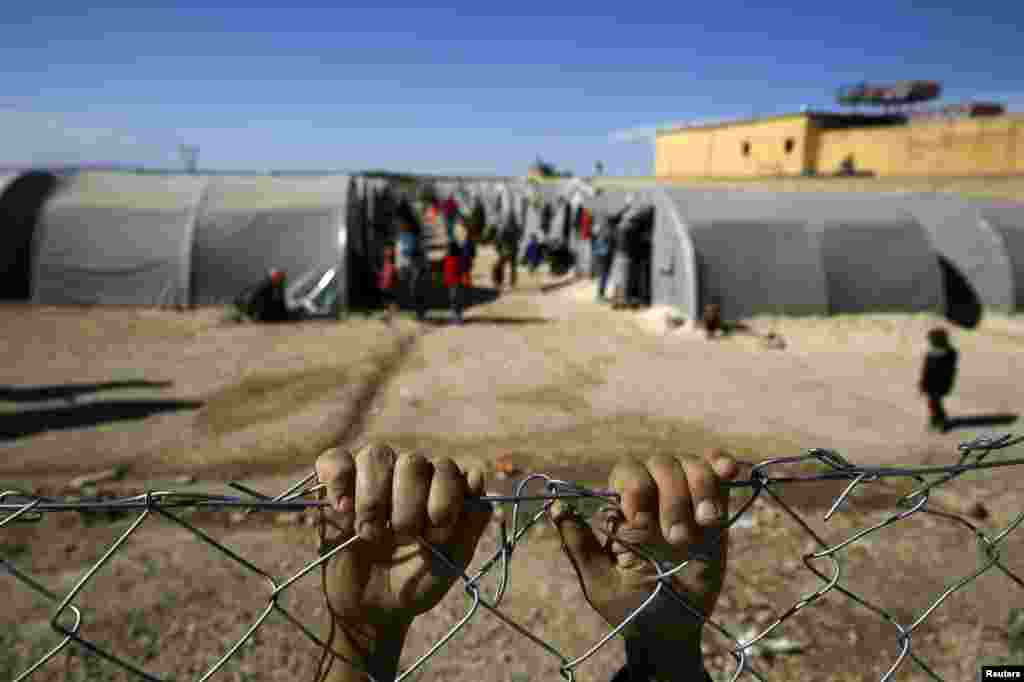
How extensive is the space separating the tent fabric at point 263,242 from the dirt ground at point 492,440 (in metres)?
1.16

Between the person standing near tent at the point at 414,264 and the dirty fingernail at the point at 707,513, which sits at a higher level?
the dirty fingernail at the point at 707,513

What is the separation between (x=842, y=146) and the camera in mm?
30000

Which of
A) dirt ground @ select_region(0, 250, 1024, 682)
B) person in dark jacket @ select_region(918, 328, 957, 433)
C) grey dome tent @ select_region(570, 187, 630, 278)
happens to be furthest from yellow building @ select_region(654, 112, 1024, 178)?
person in dark jacket @ select_region(918, 328, 957, 433)

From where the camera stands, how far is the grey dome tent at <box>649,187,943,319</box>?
1309 centimetres

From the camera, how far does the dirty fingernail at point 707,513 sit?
1374 mm

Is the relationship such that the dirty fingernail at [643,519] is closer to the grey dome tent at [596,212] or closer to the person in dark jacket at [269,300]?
the person in dark jacket at [269,300]

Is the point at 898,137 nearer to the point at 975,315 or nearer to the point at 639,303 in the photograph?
the point at 975,315

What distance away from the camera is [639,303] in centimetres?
1523

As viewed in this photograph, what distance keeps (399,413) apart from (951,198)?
1349 cm

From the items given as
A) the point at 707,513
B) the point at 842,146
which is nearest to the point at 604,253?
the point at 707,513

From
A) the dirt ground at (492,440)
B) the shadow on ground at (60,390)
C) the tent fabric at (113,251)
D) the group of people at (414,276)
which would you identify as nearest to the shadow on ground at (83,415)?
the dirt ground at (492,440)

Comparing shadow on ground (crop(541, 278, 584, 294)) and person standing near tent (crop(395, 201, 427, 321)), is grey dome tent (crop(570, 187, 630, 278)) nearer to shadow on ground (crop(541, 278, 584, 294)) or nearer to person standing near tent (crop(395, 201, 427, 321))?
shadow on ground (crop(541, 278, 584, 294))

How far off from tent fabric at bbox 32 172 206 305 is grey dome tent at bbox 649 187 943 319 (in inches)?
415

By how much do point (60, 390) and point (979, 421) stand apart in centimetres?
1203
